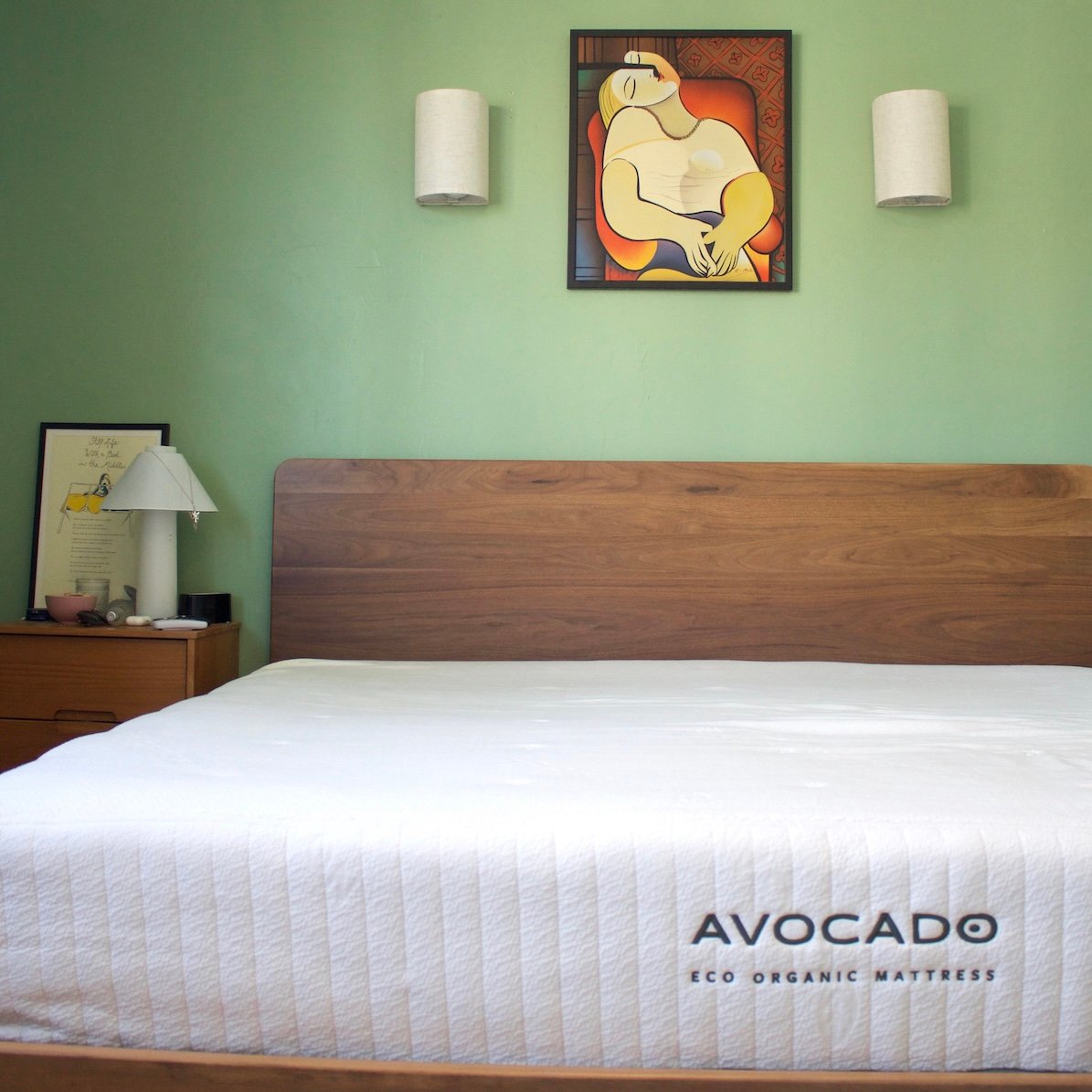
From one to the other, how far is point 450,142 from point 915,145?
3.55ft

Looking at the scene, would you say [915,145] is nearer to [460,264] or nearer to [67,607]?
[460,264]

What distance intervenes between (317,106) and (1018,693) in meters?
2.06

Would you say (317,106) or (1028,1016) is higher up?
(317,106)

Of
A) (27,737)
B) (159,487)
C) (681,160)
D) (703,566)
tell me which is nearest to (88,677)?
(27,737)

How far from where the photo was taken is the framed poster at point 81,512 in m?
2.55

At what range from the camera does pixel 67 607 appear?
7.64 ft

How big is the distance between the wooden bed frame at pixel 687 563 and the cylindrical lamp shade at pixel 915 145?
0.65 metres

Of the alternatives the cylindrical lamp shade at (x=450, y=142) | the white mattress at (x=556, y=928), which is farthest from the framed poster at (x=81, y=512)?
the white mattress at (x=556, y=928)

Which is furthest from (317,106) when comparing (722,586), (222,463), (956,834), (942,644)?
(956,834)

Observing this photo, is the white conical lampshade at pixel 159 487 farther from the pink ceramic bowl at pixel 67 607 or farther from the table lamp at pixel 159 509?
the pink ceramic bowl at pixel 67 607

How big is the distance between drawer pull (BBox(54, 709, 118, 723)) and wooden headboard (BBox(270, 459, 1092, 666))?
0.41 meters

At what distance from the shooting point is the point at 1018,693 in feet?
6.26

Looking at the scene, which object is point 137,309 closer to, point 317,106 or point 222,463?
point 222,463

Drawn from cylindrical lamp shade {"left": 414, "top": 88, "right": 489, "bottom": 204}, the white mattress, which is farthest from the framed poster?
the white mattress
